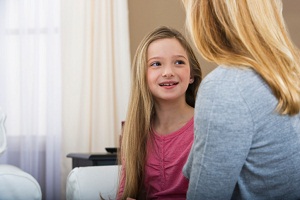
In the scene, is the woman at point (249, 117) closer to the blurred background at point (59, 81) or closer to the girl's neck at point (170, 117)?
the girl's neck at point (170, 117)

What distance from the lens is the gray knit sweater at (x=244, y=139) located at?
2.69ft

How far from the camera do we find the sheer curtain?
3.46 metres

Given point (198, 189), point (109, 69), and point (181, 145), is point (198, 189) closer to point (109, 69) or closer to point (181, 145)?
point (181, 145)

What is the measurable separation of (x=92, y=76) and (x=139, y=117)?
198 centimetres

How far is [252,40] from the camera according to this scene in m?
0.89

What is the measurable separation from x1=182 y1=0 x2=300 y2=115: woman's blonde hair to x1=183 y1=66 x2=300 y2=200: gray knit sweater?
24 mm

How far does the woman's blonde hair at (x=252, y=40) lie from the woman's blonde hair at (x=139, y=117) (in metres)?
0.65

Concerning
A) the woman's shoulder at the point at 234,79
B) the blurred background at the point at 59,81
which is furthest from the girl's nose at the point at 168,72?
the blurred background at the point at 59,81

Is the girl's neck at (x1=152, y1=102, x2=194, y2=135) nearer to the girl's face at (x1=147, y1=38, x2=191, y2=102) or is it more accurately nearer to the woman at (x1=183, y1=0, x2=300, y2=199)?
the girl's face at (x1=147, y1=38, x2=191, y2=102)

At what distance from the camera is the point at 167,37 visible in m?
1.66

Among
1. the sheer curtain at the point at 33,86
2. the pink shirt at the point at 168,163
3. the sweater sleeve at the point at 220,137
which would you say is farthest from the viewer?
the sheer curtain at the point at 33,86

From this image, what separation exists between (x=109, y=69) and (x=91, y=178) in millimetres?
1993

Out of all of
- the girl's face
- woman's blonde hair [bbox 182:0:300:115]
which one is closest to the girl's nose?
the girl's face

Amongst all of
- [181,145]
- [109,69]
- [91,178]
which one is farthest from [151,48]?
[109,69]
